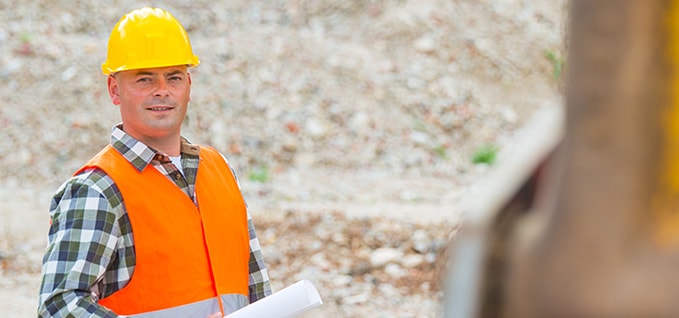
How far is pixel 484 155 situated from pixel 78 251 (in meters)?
8.35

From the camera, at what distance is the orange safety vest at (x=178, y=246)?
2.31m

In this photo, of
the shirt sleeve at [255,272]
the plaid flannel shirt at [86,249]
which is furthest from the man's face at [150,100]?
the shirt sleeve at [255,272]

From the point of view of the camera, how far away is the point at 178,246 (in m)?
2.38

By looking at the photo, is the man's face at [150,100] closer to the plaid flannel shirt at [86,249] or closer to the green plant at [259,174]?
the plaid flannel shirt at [86,249]

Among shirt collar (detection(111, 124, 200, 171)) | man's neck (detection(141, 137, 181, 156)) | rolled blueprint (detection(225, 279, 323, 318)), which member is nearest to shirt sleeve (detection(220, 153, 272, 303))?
man's neck (detection(141, 137, 181, 156))

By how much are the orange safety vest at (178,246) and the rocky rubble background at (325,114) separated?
4276 mm

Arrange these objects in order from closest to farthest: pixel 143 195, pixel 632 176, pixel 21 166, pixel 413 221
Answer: pixel 632 176
pixel 143 195
pixel 413 221
pixel 21 166

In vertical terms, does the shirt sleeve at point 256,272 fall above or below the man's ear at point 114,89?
below

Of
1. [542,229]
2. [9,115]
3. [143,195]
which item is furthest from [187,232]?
[9,115]

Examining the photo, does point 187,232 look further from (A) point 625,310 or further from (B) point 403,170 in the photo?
(B) point 403,170

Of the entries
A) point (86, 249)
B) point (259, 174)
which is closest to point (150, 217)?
point (86, 249)

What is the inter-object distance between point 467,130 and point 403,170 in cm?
120

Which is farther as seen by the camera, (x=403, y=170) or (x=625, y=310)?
(x=403, y=170)

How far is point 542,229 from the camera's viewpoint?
1.50 feet
